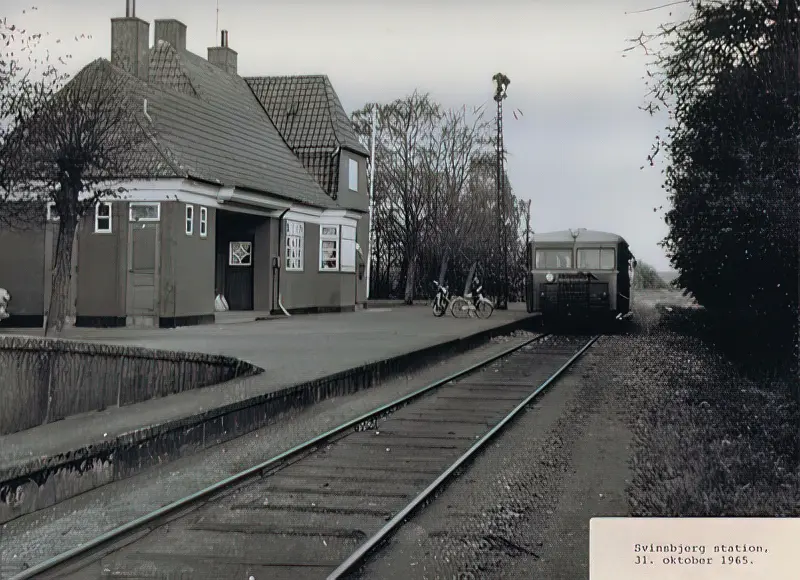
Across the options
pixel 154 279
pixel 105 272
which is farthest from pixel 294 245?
pixel 105 272

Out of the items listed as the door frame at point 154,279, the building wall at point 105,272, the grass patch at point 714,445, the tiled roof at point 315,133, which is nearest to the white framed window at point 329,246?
the tiled roof at point 315,133

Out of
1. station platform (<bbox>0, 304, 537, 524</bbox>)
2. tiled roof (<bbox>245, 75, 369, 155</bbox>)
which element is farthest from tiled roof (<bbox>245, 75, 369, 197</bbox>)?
station platform (<bbox>0, 304, 537, 524</bbox>)

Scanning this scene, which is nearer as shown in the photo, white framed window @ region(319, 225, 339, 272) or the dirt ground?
the dirt ground

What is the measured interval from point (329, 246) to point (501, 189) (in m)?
15.9

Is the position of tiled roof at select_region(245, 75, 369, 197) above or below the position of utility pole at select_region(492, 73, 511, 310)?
above

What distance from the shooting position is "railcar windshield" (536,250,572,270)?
625 inches

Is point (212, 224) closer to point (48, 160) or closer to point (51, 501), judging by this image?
point (48, 160)

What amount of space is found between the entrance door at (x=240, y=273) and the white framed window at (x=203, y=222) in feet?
11.9

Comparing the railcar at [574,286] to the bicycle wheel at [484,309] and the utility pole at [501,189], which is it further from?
the bicycle wheel at [484,309]

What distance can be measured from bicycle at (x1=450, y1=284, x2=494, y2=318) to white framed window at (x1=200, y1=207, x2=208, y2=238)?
7524mm

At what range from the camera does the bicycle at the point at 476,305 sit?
22.7 meters

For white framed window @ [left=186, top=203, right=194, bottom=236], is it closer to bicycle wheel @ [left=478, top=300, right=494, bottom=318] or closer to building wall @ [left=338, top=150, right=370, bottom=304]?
building wall @ [left=338, top=150, right=370, bottom=304]

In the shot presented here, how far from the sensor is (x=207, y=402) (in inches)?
281

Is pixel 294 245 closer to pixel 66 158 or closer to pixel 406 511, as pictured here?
pixel 66 158
